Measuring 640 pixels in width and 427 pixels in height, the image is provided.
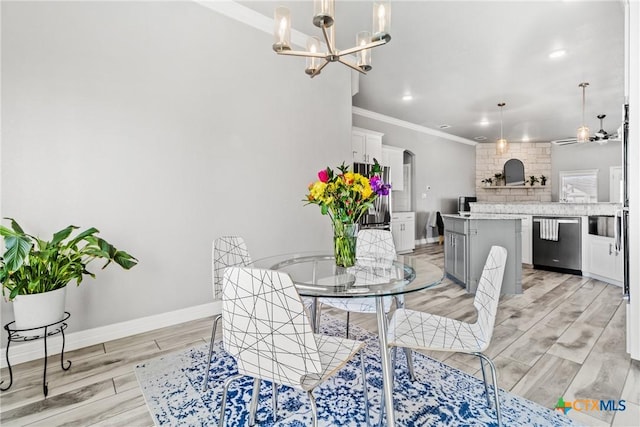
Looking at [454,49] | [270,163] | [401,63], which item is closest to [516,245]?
[454,49]

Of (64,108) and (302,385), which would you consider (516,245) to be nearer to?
(302,385)

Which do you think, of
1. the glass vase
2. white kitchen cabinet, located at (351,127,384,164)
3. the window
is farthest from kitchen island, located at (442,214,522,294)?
the window

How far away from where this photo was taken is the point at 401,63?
Answer: 12.9 ft

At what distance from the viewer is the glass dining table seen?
49.6 inches

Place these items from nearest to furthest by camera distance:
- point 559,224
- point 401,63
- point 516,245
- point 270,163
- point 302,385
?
point 302,385
point 270,163
point 516,245
point 401,63
point 559,224

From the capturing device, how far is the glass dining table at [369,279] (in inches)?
49.6

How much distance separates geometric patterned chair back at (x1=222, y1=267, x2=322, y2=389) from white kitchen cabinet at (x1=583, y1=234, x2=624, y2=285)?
4.55 m

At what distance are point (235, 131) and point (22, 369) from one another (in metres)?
2.35

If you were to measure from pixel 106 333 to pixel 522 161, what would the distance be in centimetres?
1042

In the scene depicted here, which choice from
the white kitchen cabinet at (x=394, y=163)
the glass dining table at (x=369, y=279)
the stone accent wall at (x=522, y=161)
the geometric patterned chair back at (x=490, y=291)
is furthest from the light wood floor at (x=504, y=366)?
the stone accent wall at (x=522, y=161)

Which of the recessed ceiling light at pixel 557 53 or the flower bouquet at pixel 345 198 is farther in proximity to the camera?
the recessed ceiling light at pixel 557 53

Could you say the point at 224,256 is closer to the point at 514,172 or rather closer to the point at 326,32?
the point at 326,32

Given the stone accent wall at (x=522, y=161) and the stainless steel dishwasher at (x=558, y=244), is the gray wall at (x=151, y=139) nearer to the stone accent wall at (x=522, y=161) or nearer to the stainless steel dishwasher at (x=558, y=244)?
the stainless steel dishwasher at (x=558, y=244)

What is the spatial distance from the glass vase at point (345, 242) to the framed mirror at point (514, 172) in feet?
29.1
